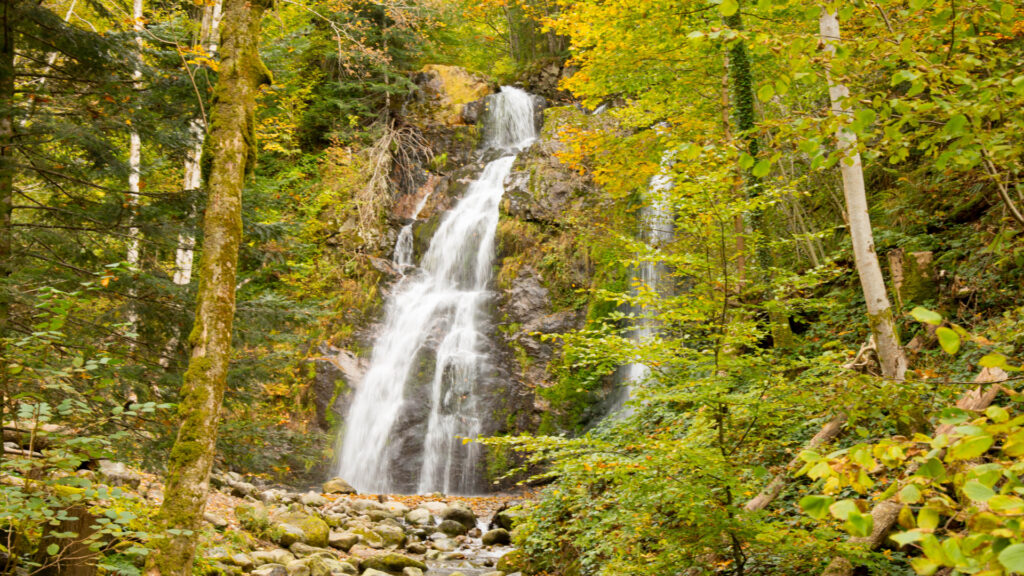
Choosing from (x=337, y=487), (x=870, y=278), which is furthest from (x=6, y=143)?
(x=337, y=487)

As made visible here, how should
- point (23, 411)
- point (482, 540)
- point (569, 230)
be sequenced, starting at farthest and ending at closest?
1. point (569, 230)
2. point (482, 540)
3. point (23, 411)

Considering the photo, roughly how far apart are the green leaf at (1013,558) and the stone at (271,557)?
746 centimetres

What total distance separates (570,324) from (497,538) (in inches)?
239

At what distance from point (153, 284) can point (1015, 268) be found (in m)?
8.53

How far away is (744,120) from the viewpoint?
27.6 ft

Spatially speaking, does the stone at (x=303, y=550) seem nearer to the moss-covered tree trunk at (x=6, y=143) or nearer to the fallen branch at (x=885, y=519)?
the moss-covered tree trunk at (x=6, y=143)

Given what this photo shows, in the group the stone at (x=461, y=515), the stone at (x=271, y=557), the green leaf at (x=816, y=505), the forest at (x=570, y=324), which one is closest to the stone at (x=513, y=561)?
the forest at (x=570, y=324)

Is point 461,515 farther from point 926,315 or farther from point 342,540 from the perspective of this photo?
point 926,315

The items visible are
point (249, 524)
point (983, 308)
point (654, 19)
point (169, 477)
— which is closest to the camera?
point (169, 477)

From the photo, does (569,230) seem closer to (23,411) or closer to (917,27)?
(917,27)

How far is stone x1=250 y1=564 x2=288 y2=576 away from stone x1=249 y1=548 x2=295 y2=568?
93 mm

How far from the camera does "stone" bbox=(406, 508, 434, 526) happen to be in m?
10.6

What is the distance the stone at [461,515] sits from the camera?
10711mm

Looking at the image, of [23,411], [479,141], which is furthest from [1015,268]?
[479,141]
